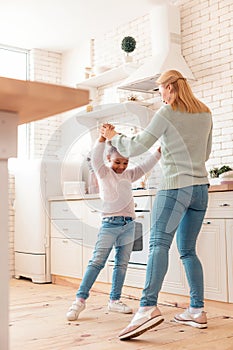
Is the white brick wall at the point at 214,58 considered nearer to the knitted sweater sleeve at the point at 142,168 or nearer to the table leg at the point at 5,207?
the knitted sweater sleeve at the point at 142,168

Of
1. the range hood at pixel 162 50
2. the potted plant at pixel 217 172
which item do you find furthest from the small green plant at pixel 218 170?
the range hood at pixel 162 50

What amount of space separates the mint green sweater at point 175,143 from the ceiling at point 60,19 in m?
2.19

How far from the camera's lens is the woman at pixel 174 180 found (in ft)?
7.78

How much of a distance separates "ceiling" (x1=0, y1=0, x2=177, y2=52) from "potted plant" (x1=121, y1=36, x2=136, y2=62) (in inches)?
11.2

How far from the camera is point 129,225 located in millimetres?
3039

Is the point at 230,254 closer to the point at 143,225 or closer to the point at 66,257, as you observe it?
the point at 143,225

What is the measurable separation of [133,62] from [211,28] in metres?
0.90

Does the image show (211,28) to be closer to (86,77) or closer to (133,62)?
(133,62)

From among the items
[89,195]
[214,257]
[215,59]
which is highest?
[215,59]

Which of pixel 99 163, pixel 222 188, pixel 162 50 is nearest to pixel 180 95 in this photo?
pixel 99 163

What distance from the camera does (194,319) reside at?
2.63m

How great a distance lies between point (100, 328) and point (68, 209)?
188 centimetres

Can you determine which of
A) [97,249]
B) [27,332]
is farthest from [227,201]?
[27,332]

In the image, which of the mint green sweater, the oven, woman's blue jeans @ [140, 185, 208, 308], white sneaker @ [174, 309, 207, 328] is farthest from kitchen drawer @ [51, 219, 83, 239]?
the mint green sweater
